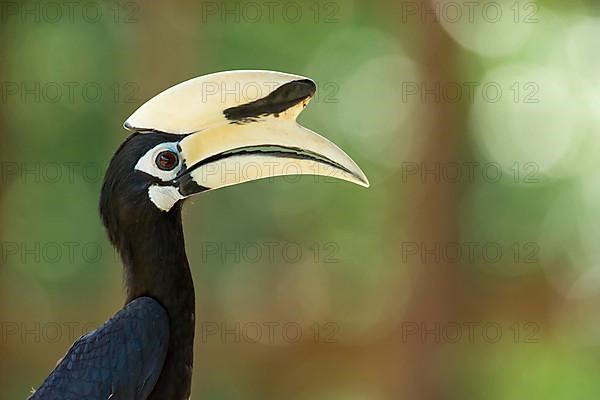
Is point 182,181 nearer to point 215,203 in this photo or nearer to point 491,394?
point 215,203

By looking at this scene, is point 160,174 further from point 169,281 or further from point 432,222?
point 432,222

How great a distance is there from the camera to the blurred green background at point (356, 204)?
16.6 ft

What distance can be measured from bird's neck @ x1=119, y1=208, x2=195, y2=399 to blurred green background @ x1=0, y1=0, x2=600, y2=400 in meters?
2.75

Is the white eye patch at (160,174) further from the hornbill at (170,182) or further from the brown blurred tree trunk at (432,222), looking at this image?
the brown blurred tree trunk at (432,222)

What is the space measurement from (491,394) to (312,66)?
2251 millimetres

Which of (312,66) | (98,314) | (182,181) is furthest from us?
(312,66)

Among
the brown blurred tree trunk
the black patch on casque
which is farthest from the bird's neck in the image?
the brown blurred tree trunk

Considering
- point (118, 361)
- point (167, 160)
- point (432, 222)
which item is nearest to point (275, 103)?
point (167, 160)

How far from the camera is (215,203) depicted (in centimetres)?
536

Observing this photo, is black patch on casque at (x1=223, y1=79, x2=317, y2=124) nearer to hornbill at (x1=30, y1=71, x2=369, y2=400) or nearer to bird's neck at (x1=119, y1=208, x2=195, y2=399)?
hornbill at (x1=30, y1=71, x2=369, y2=400)

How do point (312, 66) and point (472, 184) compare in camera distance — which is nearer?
→ point (472, 184)

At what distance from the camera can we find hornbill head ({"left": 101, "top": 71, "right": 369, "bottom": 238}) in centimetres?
211

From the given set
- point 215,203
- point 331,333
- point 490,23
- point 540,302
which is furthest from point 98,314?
point 490,23

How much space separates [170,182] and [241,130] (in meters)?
0.21
